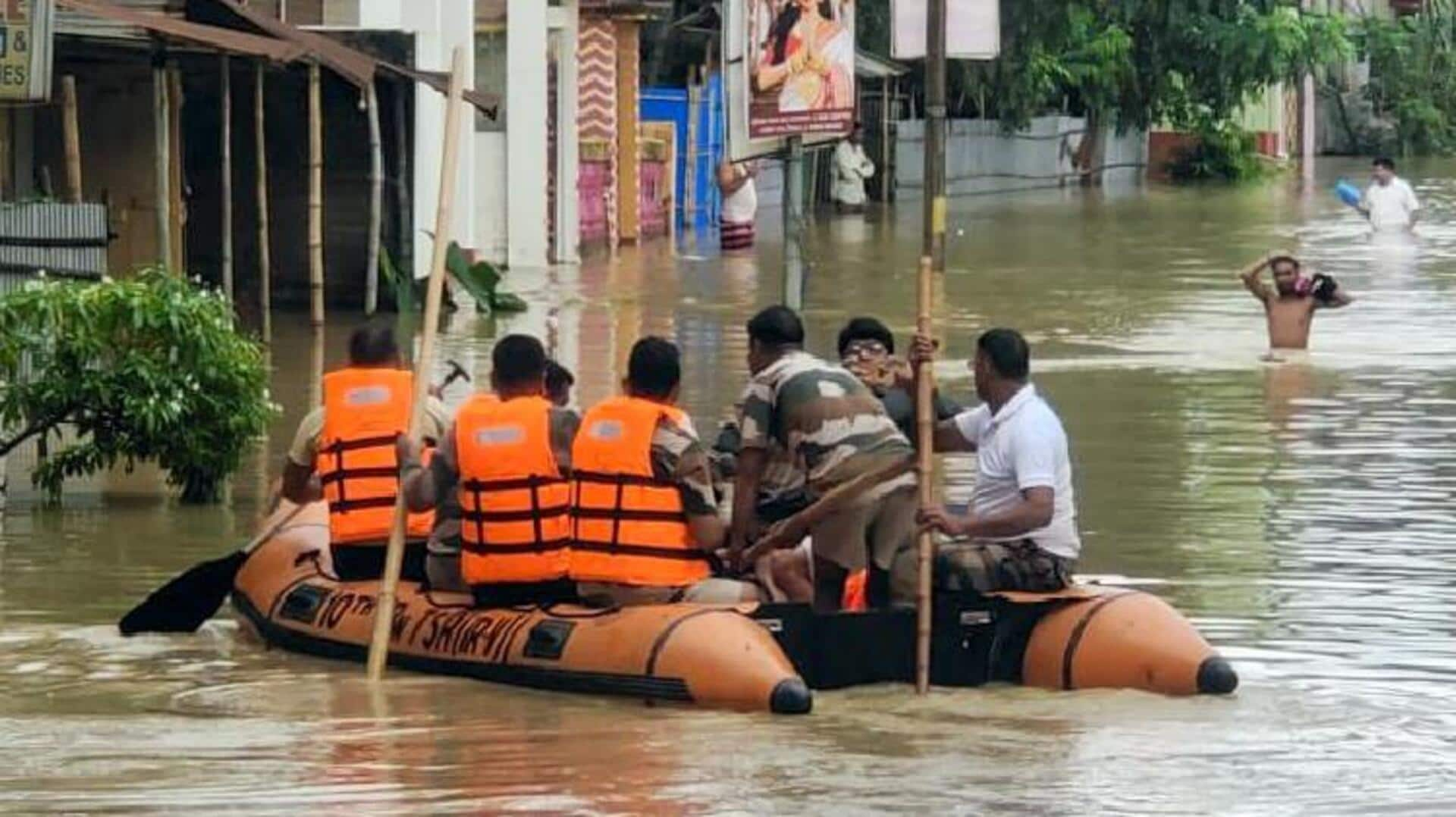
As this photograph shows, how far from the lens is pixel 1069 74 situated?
57250mm

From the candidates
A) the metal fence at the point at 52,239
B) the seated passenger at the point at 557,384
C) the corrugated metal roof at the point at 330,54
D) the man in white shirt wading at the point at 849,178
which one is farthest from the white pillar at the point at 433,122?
the man in white shirt wading at the point at 849,178

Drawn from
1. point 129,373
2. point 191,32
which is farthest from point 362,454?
point 191,32

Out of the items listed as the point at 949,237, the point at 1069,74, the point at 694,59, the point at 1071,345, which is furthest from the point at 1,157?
the point at 1069,74

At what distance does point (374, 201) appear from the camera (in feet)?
85.7

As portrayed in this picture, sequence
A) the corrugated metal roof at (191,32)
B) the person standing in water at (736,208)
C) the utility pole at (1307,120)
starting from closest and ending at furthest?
the corrugated metal roof at (191,32) < the person standing in water at (736,208) < the utility pole at (1307,120)

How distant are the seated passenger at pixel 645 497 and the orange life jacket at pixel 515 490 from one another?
142 millimetres

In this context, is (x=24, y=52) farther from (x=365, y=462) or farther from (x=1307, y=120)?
(x=1307, y=120)

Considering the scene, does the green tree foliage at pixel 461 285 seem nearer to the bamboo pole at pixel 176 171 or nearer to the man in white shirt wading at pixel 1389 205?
the bamboo pole at pixel 176 171

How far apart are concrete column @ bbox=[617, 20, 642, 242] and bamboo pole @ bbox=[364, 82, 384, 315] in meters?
12.0

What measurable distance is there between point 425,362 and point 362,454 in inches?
19.1

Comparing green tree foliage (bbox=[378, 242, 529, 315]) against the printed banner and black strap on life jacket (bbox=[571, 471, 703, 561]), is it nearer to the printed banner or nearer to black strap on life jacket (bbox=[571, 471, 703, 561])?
the printed banner

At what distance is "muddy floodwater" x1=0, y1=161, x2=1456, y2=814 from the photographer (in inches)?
395

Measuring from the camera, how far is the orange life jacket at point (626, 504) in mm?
11711

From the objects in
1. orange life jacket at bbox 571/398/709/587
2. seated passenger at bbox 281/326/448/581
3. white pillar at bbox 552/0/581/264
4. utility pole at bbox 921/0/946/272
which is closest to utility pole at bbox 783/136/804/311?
utility pole at bbox 921/0/946/272
